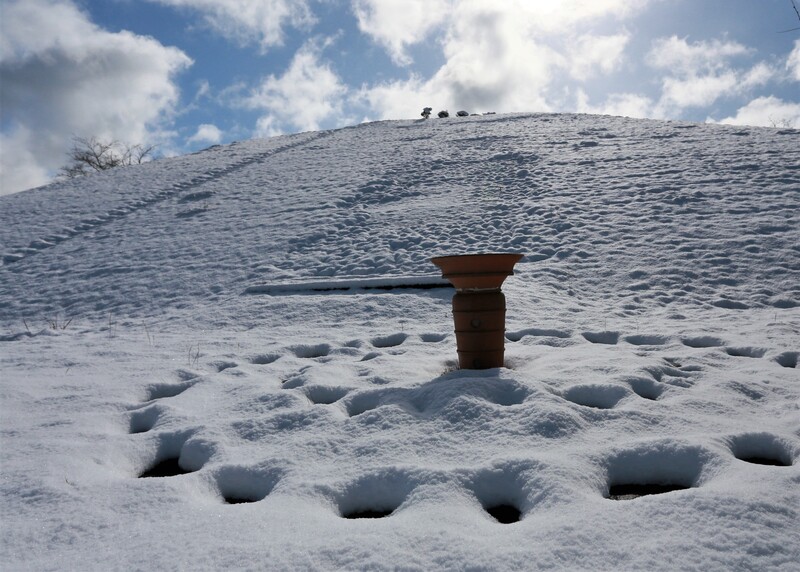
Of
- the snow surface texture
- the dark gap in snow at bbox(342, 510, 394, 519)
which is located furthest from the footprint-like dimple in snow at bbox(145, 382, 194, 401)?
the dark gap in snow at bbox(342, 510, 394, 519)

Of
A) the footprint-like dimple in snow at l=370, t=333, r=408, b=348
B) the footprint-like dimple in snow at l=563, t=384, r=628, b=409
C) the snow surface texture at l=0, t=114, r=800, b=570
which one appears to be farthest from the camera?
the footprint-like dimple in snow at l=370, t=333, r=408, b=348

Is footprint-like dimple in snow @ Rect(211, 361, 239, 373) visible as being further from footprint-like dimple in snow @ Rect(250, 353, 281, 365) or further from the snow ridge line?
the snow ridge line

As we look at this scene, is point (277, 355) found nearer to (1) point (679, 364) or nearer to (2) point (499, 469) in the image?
(2) point (499, 469)

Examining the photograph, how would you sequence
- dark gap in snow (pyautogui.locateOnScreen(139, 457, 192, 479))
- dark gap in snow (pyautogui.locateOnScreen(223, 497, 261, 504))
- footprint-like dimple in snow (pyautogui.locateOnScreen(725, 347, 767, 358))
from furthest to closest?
1. footprint-like dimple in snow (pyautogui.locateOnScreen(725, 347, 767, 358))
2. dark gap in snow (pyautogui.locateOnScreen(139, 457, 192, 479))
3. dark gap in snow (pyautogui.locateOnScreen(223, 497, 261, 504))

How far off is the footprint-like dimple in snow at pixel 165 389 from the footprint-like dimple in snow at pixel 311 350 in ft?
3.22

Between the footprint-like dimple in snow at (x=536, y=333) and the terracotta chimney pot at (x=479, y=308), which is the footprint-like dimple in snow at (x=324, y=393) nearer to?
the terracotta chimney pot at (x=479, y=308)

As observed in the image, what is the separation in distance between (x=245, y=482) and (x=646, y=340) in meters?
3.51

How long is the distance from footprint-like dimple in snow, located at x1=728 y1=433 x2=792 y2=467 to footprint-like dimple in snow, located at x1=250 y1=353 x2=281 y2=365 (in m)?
3.23

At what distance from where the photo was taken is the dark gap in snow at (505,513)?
217 centimetres

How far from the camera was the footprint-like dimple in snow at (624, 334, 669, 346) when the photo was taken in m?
4.66

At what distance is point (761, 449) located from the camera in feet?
8.55

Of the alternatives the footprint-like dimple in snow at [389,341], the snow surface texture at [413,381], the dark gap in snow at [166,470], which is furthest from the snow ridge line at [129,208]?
the dark gap in snow at [166,470]

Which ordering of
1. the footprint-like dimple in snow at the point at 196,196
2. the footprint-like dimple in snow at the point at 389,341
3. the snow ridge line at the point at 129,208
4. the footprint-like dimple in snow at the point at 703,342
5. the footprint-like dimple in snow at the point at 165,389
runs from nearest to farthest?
the footprint-like dimple in snow at the point at 165,389 < the footprint-like dimple in snow at the point at 703,342 < the footprint-like dimple in snow at the point at 389,341 < the snow ridge line at the point at 129,208 < the footprint-like dimple in snow at the point at 196,196

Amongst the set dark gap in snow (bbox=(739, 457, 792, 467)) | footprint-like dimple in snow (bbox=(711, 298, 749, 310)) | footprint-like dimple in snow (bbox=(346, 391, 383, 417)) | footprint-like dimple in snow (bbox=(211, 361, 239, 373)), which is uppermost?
footprint-like dimple in snow (bbox=(711, 298, 749, 310))
